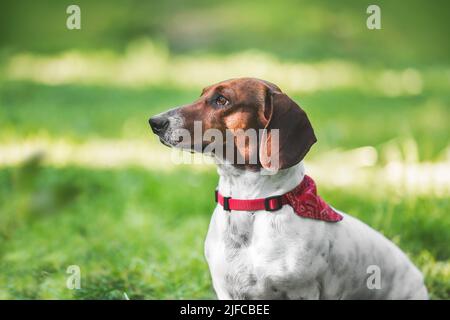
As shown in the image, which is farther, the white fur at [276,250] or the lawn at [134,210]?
the lawn at [134,210]

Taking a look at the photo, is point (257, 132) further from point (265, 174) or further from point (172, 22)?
point (172, 22)

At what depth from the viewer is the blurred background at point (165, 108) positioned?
425 cm

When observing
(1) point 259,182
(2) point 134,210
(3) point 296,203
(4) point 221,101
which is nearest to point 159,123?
(4) point 221,101

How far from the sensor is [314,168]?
5836 millimetres

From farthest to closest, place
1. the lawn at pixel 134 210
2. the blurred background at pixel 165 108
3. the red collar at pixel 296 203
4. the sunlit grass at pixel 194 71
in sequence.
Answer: the sunlit grass at pixel 194 71 → the blurred background at pixel 165 108 → the lawn at pixel 134 210 → the red collar at pixel 296 203

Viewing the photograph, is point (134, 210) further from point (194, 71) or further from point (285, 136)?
point (194, 71)

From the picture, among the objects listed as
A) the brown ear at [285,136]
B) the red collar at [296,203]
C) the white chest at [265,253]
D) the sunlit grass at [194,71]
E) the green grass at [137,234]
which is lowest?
the green grass at [137,234]

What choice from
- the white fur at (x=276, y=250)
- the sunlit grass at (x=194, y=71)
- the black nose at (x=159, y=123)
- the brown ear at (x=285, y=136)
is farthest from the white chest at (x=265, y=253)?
the sunlit grass at (x=194, y=71)

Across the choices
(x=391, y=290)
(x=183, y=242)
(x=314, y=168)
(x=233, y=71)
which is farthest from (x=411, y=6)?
(x=391, y=290)

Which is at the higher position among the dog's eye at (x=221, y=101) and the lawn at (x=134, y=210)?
the dog's eye at (x=221, y=101)

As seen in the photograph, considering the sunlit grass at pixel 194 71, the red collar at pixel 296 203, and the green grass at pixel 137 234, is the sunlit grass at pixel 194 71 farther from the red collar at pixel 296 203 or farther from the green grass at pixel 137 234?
the red collar at pixel 296 203

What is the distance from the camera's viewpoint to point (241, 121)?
2982 millimetres

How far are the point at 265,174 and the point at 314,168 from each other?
292cm

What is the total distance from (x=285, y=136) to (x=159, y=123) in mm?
509
